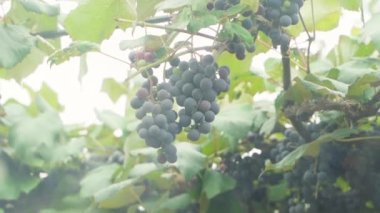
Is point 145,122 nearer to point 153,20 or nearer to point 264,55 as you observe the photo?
point 153,20

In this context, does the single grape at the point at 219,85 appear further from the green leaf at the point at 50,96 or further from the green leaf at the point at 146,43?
the green leaf at the point at 50,96

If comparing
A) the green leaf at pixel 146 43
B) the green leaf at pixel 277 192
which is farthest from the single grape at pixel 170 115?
the green leaf at pixel 277 192

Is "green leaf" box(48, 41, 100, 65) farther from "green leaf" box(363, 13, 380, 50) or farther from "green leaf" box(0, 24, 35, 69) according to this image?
"green leaf" box(363, 13, 380, 50)

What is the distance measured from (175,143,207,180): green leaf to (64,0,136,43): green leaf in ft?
1.13

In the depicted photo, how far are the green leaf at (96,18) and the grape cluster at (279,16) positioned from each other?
245mm

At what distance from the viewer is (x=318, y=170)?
5.08ft

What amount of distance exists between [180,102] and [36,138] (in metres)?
0.66

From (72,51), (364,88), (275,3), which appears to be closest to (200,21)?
(275,3)

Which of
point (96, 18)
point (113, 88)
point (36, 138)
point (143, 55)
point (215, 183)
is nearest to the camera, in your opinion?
point (143, 55)

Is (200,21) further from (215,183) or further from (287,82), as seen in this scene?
(215,183)

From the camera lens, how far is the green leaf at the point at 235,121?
1592 mm

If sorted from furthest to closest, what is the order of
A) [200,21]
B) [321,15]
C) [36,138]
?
[36,138] → [321,15] → [200,21]

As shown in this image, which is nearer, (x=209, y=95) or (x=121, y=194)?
(x=209, y=95)

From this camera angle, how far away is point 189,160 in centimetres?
159
